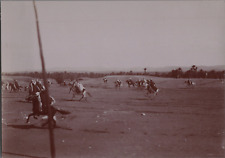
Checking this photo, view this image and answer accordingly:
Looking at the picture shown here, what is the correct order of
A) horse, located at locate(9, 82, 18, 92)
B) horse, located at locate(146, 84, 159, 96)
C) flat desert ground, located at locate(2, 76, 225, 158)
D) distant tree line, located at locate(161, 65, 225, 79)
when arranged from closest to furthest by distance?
flat desert ground, located at locate(2, 76, 225, 158), distant tree line, located at locate(161, 65, 225, 79), horse, located at locate(146, 84, 159, 96), horse, located at locate(9, 82, 18, 92)

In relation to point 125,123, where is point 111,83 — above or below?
above

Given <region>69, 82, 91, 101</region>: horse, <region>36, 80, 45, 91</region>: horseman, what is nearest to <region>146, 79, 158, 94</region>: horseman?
<region>69, 82, 91, 101</region>: horse

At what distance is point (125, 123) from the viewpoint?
11.3ft

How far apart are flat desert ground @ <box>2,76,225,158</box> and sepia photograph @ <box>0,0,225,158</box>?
0.01m

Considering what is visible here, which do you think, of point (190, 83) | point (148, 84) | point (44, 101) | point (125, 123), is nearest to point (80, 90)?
point (44, 101)

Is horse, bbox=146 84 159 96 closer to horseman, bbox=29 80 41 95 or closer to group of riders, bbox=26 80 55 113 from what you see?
group of riders, bbox=26 80 55 113

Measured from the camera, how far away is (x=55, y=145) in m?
3.45

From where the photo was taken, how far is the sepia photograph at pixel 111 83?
3.36 m

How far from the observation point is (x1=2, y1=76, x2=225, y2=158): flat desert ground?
3293mm

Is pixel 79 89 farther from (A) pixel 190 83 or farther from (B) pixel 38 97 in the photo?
(A) pixel 190 83

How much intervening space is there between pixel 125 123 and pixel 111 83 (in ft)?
1.96

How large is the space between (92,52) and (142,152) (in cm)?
153

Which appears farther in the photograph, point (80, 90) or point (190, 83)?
point (80, 90)

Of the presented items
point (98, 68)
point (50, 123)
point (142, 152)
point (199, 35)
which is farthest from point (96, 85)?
point (199, 35)
